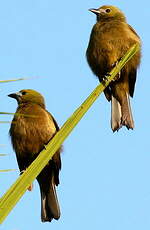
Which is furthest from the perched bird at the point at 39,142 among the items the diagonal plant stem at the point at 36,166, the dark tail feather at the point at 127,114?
the diagonal plant stem at the point at 36,166

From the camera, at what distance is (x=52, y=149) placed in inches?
40.2

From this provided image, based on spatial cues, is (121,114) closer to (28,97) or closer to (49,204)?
(28,97)

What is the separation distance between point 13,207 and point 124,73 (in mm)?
4339

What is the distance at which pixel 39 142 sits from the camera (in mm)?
4758

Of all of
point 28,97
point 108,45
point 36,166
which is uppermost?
point 36,166

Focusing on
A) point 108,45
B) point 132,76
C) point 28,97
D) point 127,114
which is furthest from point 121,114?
point 28,97

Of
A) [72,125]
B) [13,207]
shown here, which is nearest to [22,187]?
[13,207]

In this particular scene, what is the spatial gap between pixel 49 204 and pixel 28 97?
1220 millimetres

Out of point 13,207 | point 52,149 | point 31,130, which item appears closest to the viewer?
point 13,207

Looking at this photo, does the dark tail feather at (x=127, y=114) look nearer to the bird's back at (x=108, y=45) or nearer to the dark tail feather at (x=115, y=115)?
the dark tail feather at (x=115, y=115)

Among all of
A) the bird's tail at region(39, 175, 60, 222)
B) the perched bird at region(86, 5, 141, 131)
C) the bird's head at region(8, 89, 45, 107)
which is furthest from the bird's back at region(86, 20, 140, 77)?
the bird's tail at region(39, 175, 60, 222)

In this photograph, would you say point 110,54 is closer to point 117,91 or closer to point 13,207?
point 117,91

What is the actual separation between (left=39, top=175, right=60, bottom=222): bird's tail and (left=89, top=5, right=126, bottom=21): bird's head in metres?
2.00

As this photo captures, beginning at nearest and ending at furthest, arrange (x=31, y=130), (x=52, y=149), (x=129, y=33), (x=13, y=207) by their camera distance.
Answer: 1. (x=13, y=207)
2. (x=52, y=149)
3. (x=31, y=130)
4. (x=129, y=33)
